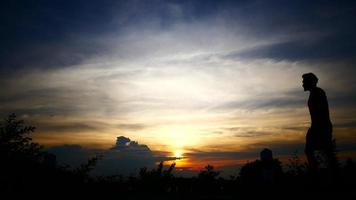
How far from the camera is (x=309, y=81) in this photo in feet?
26.5

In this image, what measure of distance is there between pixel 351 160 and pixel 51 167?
10.9 m

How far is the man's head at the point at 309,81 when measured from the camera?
8.06m

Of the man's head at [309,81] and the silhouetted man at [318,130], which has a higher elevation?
the man's head at [309,81]

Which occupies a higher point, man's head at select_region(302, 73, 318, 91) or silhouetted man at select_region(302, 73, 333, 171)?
man's head at select_region(302, 73, 318, 91)

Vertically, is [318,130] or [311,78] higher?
[311,78]

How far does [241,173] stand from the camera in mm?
12227

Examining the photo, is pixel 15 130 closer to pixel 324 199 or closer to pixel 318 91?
pixel 324 199

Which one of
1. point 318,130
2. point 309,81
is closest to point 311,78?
point 309,81

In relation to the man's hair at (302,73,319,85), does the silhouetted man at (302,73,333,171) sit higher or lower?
lower

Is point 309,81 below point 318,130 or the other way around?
the other way around

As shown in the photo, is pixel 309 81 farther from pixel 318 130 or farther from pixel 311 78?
pixel 318 130

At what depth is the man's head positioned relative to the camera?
26.5 ft

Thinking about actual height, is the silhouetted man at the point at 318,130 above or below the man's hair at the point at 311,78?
below

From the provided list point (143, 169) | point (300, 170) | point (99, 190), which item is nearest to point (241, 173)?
point (300, 170)
